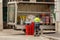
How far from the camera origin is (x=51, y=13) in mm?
25531

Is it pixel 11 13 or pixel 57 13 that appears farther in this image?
pixel 11 13

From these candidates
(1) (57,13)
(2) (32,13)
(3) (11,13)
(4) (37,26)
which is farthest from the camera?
(3) (11,13)

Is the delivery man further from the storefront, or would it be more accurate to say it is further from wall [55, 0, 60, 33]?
wall [55, 0, 60, 33]

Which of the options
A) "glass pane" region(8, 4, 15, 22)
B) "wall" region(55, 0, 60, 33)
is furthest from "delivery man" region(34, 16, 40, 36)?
"glass pane" region(8, 4, 15, 22)

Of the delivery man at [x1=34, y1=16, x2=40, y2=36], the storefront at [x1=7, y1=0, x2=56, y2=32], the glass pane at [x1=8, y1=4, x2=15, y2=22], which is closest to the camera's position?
the delivery man at [x1=34, y1=16, x2=40, y2=36]

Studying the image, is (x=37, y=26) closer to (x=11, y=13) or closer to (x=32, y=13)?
(x=32, y=13)

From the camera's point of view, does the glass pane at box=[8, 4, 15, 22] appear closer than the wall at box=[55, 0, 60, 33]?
No

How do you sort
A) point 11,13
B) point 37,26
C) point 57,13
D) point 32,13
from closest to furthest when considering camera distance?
point 37,26, point 32,13, point 57,13, point 11,13

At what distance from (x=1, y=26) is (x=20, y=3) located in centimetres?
648

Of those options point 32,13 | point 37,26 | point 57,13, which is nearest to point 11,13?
point 32,13

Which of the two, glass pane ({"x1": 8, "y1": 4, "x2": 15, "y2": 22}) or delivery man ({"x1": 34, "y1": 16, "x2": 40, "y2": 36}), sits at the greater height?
glass pane ({"x1": 8, "y1": 4, "x2": 15, "y2": 22})

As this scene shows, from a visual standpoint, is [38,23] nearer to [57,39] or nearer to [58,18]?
[58,18]

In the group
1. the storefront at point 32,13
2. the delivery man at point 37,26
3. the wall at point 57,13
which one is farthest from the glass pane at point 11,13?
the wall at point 57,13

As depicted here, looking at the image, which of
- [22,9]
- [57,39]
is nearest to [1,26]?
[22,9]
